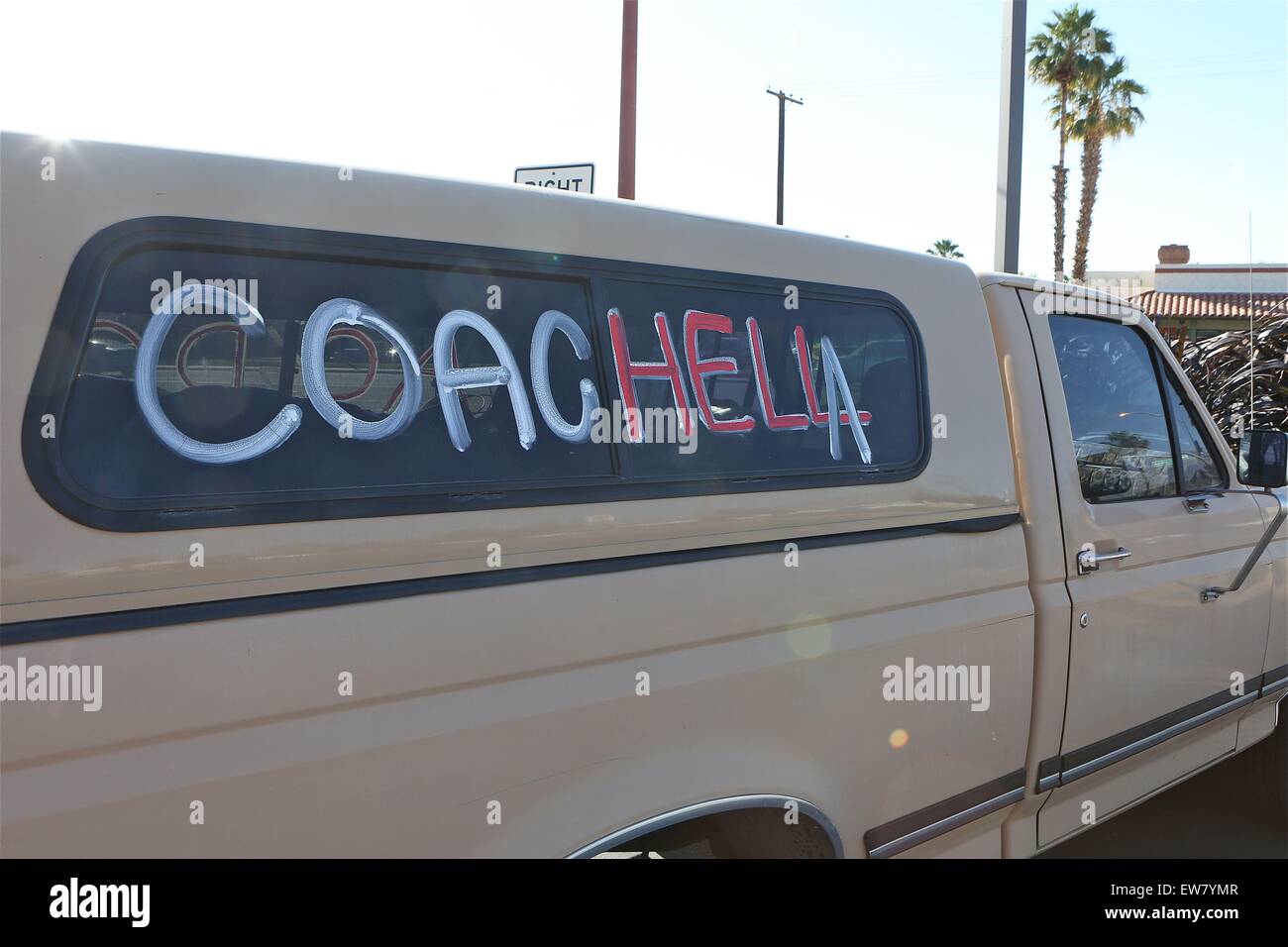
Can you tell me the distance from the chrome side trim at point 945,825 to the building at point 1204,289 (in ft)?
79.0

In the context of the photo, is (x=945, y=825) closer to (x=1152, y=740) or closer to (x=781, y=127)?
(x=1152, y=740)

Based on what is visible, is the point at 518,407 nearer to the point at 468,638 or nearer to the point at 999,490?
the point at 468,638

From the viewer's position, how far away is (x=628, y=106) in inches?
369

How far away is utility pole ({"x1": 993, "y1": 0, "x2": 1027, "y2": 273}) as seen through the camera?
384 inches

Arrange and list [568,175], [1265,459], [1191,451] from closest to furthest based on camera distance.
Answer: [1265,459] → [1191,451] → [568,175]

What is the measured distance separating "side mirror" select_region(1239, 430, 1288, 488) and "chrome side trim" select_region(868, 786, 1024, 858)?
173 centimetres

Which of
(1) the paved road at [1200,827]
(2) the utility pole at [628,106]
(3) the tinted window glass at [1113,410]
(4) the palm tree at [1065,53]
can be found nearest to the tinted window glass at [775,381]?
(3) the tinted window glass at [1113,410]

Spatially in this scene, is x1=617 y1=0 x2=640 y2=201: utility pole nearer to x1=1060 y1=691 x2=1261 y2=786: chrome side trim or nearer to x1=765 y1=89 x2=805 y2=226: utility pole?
x1=1060 y1=691 x2=1261 y2=786: chrome side trim

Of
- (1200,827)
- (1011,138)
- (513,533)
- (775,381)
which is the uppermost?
(1011,138)

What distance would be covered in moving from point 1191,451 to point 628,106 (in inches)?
268

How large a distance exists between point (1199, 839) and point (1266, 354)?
7817mm

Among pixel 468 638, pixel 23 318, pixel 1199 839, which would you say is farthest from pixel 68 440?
pixel 1199 839

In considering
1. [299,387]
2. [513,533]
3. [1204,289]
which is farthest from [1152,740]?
[1204,289]

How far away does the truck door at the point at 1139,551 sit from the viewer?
10.5 ft
